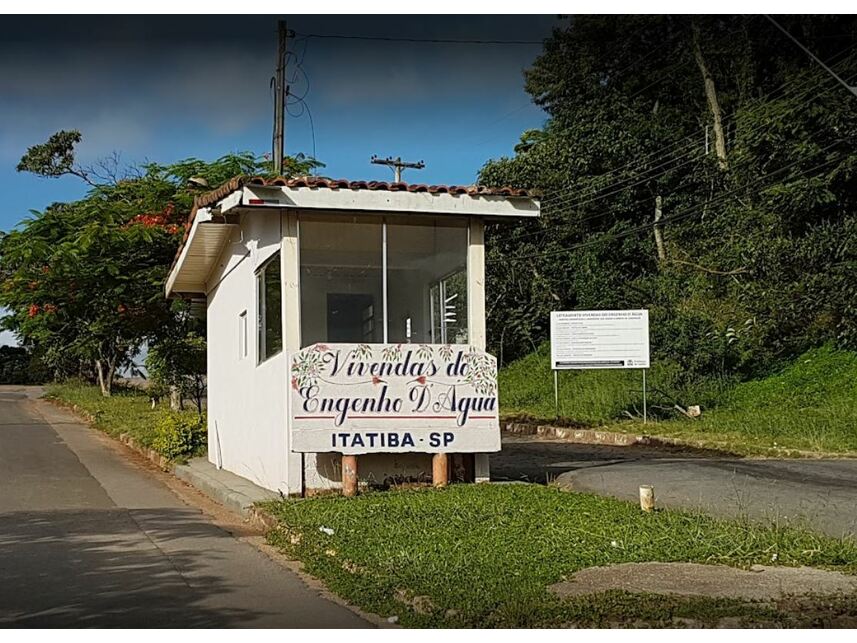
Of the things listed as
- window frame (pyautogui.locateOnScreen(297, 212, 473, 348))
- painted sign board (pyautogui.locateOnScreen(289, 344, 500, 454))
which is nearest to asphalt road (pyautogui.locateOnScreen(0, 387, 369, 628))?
painted sign board (pyautogui.locateOnScreen(289, 344, 500, 454))

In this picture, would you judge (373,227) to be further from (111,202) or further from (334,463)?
(111,202)

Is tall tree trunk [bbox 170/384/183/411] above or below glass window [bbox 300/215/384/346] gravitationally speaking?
below

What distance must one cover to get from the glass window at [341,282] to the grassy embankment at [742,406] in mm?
7943

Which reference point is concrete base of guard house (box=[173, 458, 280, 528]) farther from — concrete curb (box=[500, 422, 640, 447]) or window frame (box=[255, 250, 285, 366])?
concrete curb (box=[500, 422, 640, 447])

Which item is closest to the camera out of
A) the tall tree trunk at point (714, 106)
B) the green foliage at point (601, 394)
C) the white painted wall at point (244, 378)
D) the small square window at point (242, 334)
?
the white painted wall at point (244, 378)

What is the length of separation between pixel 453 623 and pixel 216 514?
6.02 metres

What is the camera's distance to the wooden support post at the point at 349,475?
10609 mm

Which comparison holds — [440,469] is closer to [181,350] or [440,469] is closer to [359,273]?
[359,273]

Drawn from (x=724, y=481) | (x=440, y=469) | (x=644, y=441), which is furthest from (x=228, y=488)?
(x=644, y=441)

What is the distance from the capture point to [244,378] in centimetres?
1353

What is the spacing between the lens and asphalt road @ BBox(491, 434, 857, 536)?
368 inches

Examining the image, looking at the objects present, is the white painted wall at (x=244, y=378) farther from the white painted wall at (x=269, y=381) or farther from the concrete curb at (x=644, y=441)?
the concrete curb at (x=644, y=441)

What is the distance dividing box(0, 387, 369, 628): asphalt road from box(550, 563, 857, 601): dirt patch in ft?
5.06

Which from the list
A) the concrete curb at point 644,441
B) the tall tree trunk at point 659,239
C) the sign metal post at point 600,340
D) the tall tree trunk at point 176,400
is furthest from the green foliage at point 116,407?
the tall tree trunk at point 659,239
